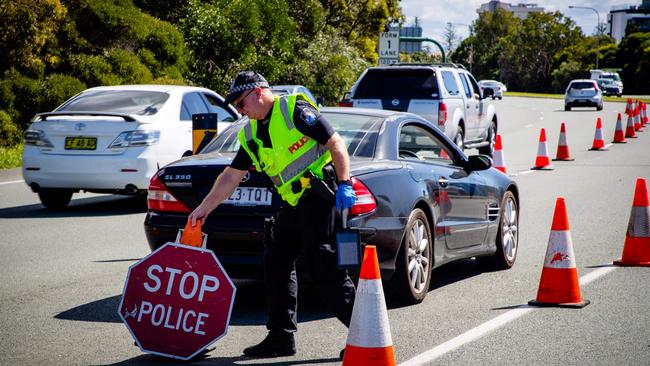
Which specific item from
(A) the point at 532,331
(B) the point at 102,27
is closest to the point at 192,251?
(A) the point at 532,331

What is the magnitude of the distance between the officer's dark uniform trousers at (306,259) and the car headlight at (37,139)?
25.0ft

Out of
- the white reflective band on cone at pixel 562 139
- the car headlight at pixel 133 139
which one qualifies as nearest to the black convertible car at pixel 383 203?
the car headlight at pixel 133 139

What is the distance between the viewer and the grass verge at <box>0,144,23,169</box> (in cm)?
1956

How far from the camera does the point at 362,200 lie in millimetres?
7000

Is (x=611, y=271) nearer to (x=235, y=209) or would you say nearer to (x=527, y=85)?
(x=235, y=209)

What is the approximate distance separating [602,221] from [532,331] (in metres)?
5.97

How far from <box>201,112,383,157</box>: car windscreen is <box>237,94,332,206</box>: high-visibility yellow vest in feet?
6.11

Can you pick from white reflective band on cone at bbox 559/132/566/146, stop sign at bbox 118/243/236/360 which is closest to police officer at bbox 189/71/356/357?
stop sign at bbox 118/243/236/360

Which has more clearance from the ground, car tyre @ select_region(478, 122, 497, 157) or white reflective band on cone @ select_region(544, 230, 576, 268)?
white reflective band on cone @ select_region(544, 230, 576, 268)

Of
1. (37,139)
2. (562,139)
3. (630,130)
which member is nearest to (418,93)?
(562,139)

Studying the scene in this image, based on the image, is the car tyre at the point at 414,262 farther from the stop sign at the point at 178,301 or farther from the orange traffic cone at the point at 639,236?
the orange traffic cone at the point at 639,236

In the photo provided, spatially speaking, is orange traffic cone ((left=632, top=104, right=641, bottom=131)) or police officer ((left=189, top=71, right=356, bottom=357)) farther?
orange traffic cone ((left=632, top=104, right=641, bottom=131))

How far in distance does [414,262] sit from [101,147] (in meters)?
6.32

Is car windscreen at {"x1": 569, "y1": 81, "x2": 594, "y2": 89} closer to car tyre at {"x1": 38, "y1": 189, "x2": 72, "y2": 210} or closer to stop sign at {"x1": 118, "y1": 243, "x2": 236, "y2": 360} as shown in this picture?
car tyre at {"x1": 38, "y1": 189, "x2": 72, "y2": 210}
